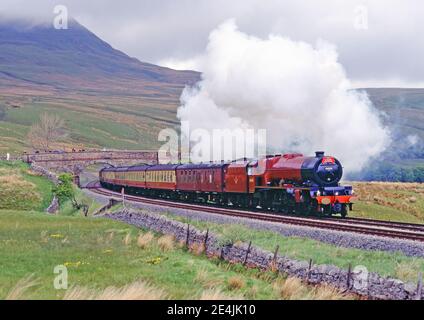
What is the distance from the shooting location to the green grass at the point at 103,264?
1691 cm

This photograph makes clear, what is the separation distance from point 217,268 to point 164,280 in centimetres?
310

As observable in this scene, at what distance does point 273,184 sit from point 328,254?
48.1 feet

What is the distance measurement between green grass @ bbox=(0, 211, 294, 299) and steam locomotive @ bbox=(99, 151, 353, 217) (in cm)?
815

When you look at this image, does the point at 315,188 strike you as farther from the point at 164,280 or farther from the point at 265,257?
the point at 164,280

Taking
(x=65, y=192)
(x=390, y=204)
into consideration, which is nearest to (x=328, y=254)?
(x=390, y=204)

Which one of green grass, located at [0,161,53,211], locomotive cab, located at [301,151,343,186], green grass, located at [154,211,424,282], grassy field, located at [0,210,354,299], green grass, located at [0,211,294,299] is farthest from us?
green grass, located at [0,161,53,211]

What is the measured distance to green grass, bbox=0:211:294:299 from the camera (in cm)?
1691

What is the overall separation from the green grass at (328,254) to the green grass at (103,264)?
165 cm

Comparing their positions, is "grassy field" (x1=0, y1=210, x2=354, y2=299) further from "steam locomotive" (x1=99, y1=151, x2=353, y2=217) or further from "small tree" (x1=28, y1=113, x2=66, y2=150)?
"small tree" (x1=28, y1=113, x2=66, y2=150)

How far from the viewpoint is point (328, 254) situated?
2073 cm

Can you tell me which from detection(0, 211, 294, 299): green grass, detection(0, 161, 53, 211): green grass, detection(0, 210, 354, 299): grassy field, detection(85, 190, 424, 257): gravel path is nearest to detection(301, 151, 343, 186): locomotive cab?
detection(85, 190, 424, 257): gravel path

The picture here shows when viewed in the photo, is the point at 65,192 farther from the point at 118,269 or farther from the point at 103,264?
the point at 118,269
